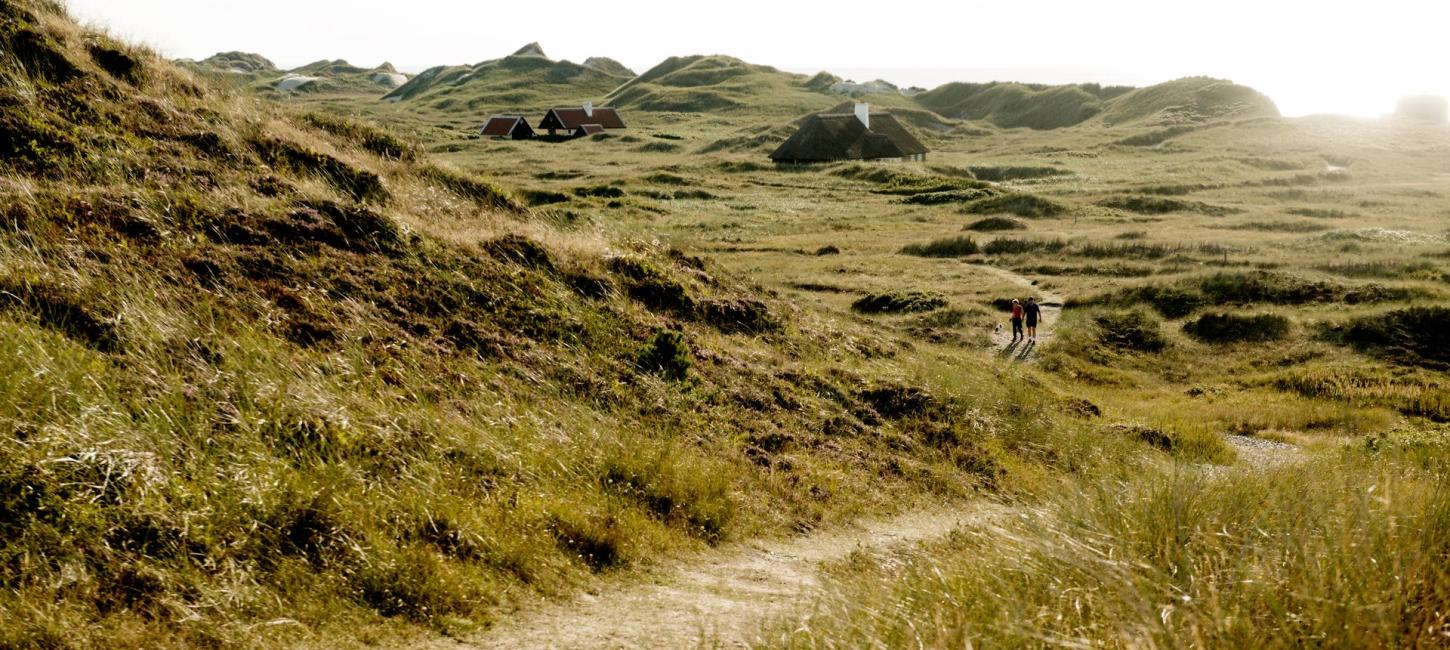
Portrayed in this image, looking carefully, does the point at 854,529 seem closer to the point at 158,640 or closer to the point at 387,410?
the point at 387,410

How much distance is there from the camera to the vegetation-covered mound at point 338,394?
5.34 meters

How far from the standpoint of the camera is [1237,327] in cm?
2722

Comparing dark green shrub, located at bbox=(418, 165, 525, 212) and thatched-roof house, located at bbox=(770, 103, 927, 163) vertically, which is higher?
thatched-roof house, located at bbox=(770, 103, 927, 163)

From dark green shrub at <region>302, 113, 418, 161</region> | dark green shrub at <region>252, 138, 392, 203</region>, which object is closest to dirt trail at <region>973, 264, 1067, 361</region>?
dark green shrub at <region>302, 113, 418, 161</region>

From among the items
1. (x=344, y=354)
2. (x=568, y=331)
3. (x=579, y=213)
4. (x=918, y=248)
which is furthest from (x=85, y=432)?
(x=918, y=248)

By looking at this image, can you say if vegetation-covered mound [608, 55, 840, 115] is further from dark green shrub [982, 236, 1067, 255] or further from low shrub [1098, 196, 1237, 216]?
dark green shrub [982, 236, 1067, 255]

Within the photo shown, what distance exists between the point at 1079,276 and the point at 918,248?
878 cm

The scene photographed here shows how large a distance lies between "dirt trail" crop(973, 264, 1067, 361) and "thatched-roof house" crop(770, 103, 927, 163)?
51.0 meters

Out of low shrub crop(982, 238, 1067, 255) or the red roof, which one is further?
the red roof

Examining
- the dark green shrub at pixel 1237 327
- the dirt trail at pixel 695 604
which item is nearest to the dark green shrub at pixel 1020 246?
the dark green shrub at pixel 1237 327

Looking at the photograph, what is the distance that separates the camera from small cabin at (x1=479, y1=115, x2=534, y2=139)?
348ft

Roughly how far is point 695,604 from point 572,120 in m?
109

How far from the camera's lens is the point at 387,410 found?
26.0 ft

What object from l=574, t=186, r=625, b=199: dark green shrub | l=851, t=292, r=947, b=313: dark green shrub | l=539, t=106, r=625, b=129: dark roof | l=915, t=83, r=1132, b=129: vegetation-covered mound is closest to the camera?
l=851, t=292, r=947, b=313: dark green shrub
